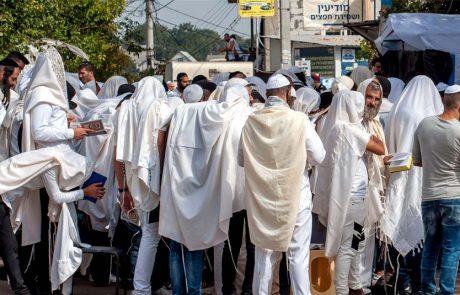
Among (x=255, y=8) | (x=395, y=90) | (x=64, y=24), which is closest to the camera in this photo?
(x=395, y=90)

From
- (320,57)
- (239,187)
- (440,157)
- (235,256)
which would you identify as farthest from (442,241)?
(320,57)

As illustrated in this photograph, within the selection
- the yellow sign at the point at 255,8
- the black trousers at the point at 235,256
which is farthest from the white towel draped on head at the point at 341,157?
the yellow sign at the point at 255,8

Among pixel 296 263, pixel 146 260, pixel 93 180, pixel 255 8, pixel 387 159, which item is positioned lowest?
pixel 146 260

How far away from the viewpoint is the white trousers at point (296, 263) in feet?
25.7

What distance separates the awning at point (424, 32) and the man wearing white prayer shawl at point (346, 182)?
5.35m

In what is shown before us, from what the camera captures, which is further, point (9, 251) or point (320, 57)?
point (320, 57)

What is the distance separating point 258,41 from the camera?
3384cm

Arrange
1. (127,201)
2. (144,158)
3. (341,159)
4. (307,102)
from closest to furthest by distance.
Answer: (341,159), (144,158), (127,201), (307,102)

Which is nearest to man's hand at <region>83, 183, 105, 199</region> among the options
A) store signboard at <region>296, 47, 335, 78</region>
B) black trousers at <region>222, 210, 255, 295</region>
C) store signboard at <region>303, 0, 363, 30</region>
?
black trousers at <region>222, 210, 255, 295</region>

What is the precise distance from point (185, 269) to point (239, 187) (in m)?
0.83

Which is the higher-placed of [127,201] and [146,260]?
[127,201]

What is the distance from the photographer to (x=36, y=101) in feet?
27.6

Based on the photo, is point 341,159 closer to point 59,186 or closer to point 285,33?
point 59,186

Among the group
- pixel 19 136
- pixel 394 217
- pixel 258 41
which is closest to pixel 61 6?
pixel 19 136
